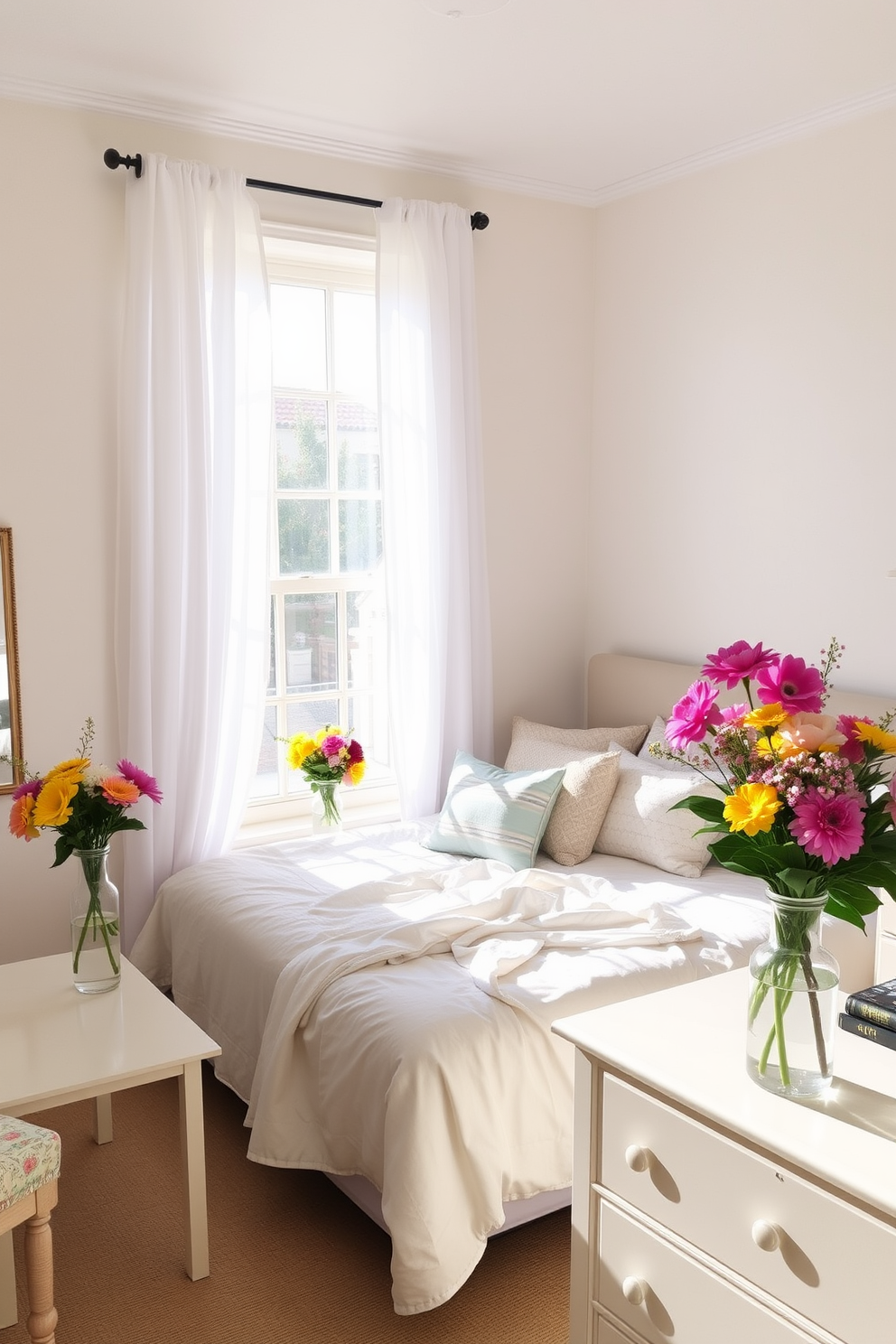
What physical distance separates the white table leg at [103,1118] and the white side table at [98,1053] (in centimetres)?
45

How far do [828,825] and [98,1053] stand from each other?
163cm

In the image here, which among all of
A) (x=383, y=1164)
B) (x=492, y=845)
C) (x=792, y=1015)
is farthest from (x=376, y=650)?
(x=792, y=1015)

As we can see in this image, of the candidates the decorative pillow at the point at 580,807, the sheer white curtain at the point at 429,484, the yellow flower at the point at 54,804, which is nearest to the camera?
the yellow flower at the point at 54,804

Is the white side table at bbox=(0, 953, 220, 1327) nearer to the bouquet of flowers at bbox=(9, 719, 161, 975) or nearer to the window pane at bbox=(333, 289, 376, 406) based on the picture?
the bouquet of flowers at bbox=(9, 719, 161, 975)

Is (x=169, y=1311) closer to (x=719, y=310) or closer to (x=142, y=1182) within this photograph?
(x=142, y=1182)

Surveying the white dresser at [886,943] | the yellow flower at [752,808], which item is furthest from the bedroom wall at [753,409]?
the yellow flower at [752,808]

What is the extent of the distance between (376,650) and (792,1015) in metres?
2.93

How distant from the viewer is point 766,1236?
134 cm

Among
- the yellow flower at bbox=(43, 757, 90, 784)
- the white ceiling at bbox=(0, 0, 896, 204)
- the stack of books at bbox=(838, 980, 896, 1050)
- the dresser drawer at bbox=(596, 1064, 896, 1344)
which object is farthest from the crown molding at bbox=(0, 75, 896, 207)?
the dresser drawer at bbox=(596, 1064, 896, 1344)

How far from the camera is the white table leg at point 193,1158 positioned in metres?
2.36

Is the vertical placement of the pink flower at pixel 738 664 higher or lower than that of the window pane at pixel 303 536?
lower

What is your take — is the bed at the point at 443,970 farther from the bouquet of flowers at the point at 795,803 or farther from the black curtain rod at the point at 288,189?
the black curtain rod at the point at 288,189

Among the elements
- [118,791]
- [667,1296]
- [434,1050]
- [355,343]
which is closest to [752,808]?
[667,1296]

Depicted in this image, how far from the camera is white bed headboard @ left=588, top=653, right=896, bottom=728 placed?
3.97 m
